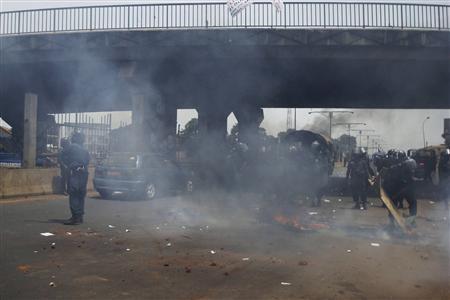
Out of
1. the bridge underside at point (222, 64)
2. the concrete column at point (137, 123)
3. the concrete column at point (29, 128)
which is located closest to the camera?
the concrete column at point (29, 128)

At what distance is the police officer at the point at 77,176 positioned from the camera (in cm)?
643

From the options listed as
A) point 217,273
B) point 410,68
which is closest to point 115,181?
point 217,273

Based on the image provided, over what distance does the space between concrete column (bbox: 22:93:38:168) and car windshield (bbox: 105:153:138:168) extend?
3.16 meters

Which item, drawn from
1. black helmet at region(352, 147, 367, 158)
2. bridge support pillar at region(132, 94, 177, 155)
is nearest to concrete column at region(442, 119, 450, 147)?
black helmet at region(352, 147, 367, 158)

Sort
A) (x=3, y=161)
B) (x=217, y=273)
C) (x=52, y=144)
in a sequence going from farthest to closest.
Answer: (x=3, y=161)
(x=52, y=144)
(x=217, y=273)

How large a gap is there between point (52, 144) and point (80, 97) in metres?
3.81

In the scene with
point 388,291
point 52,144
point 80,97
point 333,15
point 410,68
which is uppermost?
point 333,15

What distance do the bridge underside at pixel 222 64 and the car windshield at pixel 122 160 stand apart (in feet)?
8.22

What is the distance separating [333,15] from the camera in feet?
40.4

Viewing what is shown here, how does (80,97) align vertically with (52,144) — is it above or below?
above

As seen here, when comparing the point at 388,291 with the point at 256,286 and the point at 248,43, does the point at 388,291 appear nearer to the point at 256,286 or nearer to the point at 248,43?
the point at 256,286

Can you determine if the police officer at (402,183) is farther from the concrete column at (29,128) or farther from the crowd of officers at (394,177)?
the concrete column at (29,128)

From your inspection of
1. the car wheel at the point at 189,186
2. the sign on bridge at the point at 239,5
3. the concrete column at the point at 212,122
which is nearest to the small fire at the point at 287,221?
the car wheel at the point at 189,186

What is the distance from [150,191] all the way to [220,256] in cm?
608
